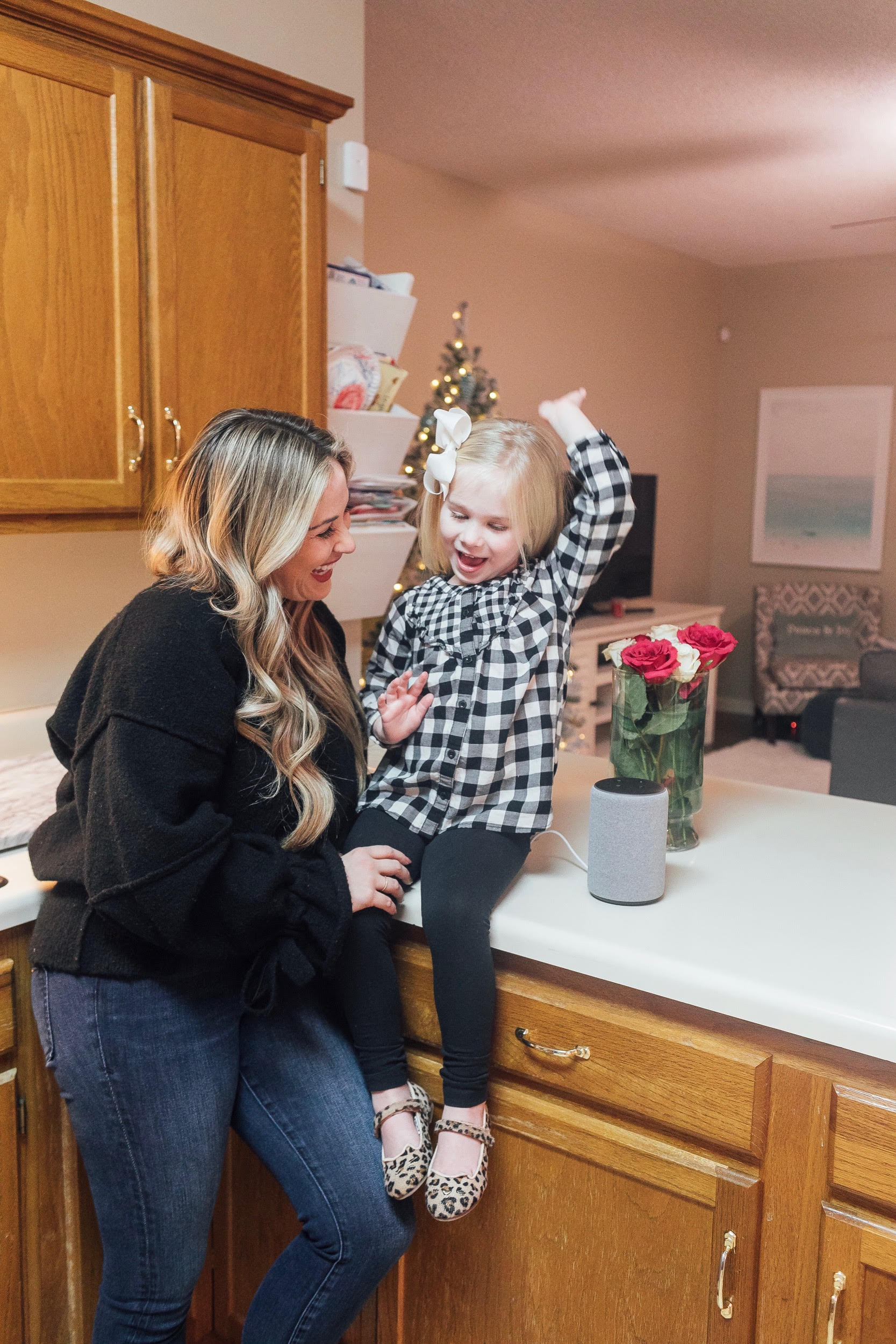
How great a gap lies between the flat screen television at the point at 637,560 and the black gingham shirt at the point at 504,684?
16.1 ft

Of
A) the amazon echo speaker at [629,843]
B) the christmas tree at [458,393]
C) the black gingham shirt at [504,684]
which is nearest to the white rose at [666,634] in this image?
the black gingham shirt at [504,684]

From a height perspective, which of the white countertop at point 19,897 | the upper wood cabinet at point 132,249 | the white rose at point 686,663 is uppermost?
the upper wood cabinet at point 132,249

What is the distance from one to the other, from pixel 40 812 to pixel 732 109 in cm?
389

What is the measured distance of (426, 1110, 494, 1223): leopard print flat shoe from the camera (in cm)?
126

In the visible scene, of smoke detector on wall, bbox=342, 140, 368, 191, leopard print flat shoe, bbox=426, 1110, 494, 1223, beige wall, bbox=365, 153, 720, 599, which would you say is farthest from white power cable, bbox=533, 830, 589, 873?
beige wall, bbox=365, 153, 720, 599

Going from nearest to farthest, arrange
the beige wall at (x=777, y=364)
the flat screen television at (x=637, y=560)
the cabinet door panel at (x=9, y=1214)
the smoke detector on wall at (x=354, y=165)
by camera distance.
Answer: the cabinet door panel at (x=9, y=1214) → the smoke detector on wall at (x=354, y=165) → the flat screen television at (x=637, y=560) → the beige wall at (x=777, y=364)

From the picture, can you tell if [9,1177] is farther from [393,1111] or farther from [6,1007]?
[393,1111]

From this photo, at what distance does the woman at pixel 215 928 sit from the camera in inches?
48.2

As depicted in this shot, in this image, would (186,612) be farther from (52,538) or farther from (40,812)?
(52,538)

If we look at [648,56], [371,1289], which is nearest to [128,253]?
[371,1289]

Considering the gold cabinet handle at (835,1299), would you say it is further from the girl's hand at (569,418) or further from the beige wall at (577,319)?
the beige wall at (577,319)

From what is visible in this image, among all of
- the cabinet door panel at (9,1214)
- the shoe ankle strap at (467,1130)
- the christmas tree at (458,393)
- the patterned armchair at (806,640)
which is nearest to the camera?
the shoe ankle strap at (467,1130)

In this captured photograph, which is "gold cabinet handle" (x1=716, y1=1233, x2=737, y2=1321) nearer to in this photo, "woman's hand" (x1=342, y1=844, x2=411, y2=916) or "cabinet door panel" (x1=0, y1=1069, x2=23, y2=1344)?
"woman's hand" (x1=342, y1=844, x2=411, y2=916)

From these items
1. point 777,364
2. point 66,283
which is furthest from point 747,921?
point 777,364
